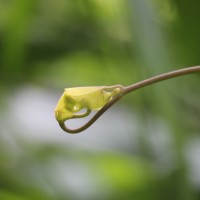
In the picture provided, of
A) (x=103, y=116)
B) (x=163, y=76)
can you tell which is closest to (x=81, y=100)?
(x=163, y=76)

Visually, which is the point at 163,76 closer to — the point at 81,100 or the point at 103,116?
the point at 81,100

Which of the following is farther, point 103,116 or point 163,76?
point 103,116

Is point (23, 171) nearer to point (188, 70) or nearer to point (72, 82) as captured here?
point (72, 82)

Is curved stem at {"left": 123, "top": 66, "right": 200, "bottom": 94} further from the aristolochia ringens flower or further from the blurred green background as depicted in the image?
the blurred green background

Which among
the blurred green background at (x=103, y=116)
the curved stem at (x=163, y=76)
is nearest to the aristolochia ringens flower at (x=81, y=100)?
the curved stem at (x=163, y=76)

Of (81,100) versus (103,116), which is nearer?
(81,100)

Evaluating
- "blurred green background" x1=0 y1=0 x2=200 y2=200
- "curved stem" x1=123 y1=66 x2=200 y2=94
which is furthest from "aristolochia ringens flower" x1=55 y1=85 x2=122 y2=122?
"blurred green background" x1=0 y1=0 x2=200 y2=200

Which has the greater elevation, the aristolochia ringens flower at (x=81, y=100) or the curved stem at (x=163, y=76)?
the aristolochia ringens flower at (x=81, y=100)

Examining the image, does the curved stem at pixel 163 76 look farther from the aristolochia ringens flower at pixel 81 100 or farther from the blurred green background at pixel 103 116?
the blurred green background at pixel 103 116
